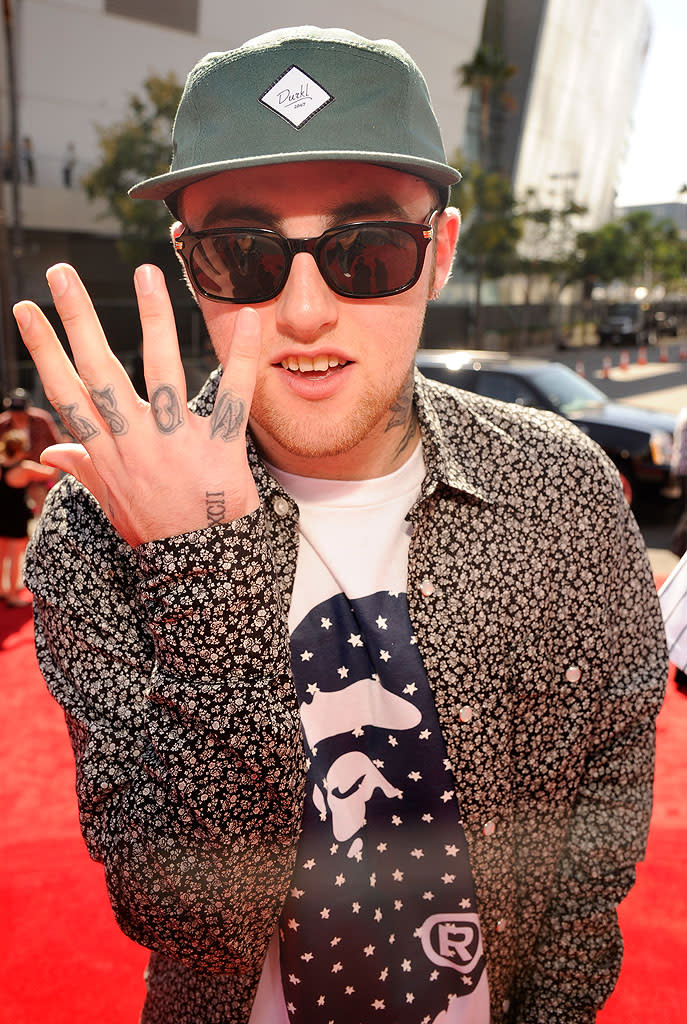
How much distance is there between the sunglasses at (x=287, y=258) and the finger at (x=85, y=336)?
32 cm

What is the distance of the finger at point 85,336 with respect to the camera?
1.09 m

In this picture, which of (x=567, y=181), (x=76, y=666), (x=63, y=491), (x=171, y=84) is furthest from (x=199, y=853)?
(x=567, y=181)

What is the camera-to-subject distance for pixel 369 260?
4.52 ft

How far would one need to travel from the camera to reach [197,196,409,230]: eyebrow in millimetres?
1374

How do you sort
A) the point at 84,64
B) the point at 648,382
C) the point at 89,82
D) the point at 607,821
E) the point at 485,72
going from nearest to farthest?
the point at 607,821 → the point at 84,64 → the point at 89,82 → the point at 648,382 → the point at 485,72

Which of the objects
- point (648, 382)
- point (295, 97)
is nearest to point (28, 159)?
point (648, 382)

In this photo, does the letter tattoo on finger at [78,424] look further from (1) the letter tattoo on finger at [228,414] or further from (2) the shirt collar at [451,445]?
(2) the shirt collar at [451,445]

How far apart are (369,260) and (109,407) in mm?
539

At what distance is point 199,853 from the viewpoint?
46.3 inches

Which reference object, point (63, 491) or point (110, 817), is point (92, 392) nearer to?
point (63, 491)

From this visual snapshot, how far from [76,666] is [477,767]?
2.42 feet

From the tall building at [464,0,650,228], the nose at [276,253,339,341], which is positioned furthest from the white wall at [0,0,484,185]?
the nose at [276,253,339,341]

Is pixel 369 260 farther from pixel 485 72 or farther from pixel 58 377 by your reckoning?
pixel 485 72

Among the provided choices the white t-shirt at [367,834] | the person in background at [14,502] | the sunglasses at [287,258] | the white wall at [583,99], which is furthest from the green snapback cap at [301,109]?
the white wall at [583,99]
